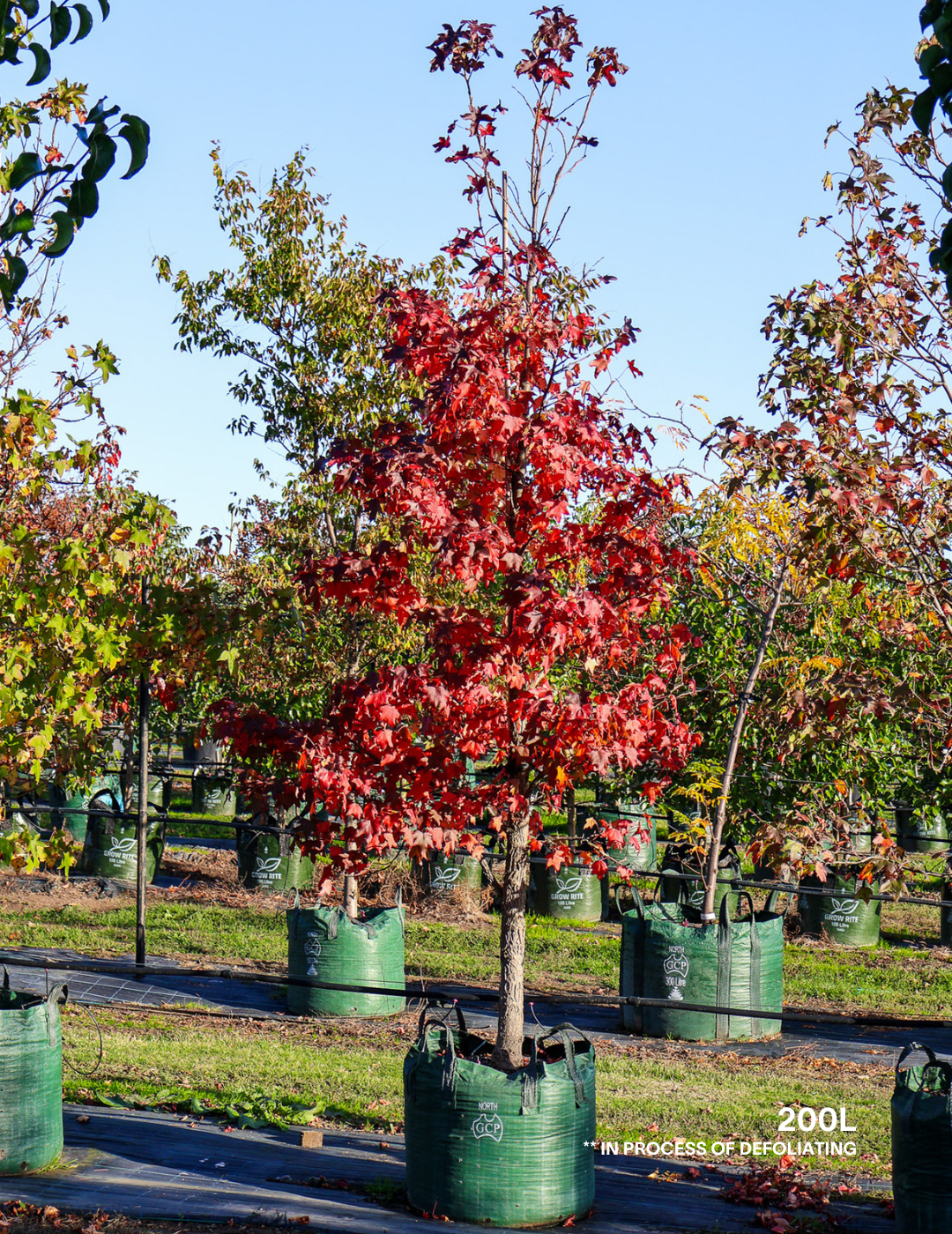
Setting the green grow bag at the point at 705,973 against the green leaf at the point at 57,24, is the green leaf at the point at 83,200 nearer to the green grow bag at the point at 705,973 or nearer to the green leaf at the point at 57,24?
the green leaf at the point at 57,24

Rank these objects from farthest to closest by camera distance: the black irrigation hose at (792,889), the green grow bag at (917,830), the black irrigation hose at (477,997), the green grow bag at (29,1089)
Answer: the green grow bag at (917,830) < the black irrigation hose at (792,889) < the black irrigation hose at (477,997) < the green grow bag at (29,1089)

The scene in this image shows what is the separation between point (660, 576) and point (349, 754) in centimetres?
175

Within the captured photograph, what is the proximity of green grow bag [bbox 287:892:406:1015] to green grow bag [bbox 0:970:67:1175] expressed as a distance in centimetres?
427

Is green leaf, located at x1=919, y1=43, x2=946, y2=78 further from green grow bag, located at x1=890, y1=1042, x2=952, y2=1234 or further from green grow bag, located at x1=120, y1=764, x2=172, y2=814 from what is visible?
green grow bag, located at x1=120, y1=764, x2=172, y2=814

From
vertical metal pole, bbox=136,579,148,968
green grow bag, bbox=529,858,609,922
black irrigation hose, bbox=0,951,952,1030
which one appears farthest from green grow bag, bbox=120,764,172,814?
green grow bag, bbox=529,858,609,922

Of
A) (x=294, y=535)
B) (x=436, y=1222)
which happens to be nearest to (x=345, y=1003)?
(x=294, y=535)

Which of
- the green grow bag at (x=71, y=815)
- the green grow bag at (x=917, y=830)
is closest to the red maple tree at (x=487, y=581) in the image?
the green grow bag at (x=71, y=815)

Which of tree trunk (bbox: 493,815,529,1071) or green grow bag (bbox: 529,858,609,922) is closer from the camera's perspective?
tree trunk (bbox: 493,815,529,1071)

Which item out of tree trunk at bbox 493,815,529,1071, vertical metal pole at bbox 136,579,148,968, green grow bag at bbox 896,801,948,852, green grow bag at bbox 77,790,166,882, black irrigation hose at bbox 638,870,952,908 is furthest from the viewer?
green grow bag at bbox 896,801,948,852

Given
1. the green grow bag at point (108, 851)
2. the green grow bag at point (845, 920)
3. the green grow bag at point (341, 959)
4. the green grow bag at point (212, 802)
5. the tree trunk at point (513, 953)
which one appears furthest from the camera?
the green grow bag at point (212, 802)

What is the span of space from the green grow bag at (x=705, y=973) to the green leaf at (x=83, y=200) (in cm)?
812

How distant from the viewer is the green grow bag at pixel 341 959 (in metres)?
10.3

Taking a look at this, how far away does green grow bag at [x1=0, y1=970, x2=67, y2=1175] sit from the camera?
19.2 feet

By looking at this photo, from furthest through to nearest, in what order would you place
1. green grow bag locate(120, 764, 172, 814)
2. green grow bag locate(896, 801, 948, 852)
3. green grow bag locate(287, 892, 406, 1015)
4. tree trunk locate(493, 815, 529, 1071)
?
green grow bag locate(896, 801, 948, 852)
green grow bag locate(120, 764, 172, 814)
green grow bag locate(287, 892, 406, 1015)
tree trunk locate(493, 815, 529, 1071)
